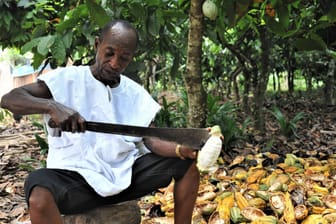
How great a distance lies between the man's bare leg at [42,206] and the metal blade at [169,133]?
0.92ft

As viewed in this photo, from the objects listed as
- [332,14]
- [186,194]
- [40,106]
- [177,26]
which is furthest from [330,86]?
[40,106]

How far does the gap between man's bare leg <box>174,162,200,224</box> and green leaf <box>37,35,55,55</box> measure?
1.01 m

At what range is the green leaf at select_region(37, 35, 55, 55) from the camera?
223 cm

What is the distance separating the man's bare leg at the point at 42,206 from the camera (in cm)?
144

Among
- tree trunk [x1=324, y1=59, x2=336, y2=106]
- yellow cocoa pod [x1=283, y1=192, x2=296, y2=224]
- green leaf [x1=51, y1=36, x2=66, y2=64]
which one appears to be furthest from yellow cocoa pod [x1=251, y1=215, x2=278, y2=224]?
tree trunk [x1=324, y1=59, x2=336, y2=106]

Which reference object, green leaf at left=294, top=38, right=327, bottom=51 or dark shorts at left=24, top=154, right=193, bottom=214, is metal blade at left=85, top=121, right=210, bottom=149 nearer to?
dark shorts at left=24, top=154, right=193, bottom=214

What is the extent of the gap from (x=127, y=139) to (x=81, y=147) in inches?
8.6

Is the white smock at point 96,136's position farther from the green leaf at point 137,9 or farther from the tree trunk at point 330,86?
the tree trunk at point 330,86

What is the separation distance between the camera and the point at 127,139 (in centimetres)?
180

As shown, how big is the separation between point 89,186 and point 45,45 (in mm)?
960

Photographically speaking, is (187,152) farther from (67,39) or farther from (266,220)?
(67,39)

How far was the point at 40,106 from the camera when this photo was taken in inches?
58.7

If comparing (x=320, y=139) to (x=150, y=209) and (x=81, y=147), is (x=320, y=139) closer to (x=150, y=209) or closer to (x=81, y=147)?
(x=150, y=209)

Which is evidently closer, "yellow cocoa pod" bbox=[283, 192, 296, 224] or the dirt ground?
"yellow cocoa pod" bbox=[283, 192, 296, 224]
